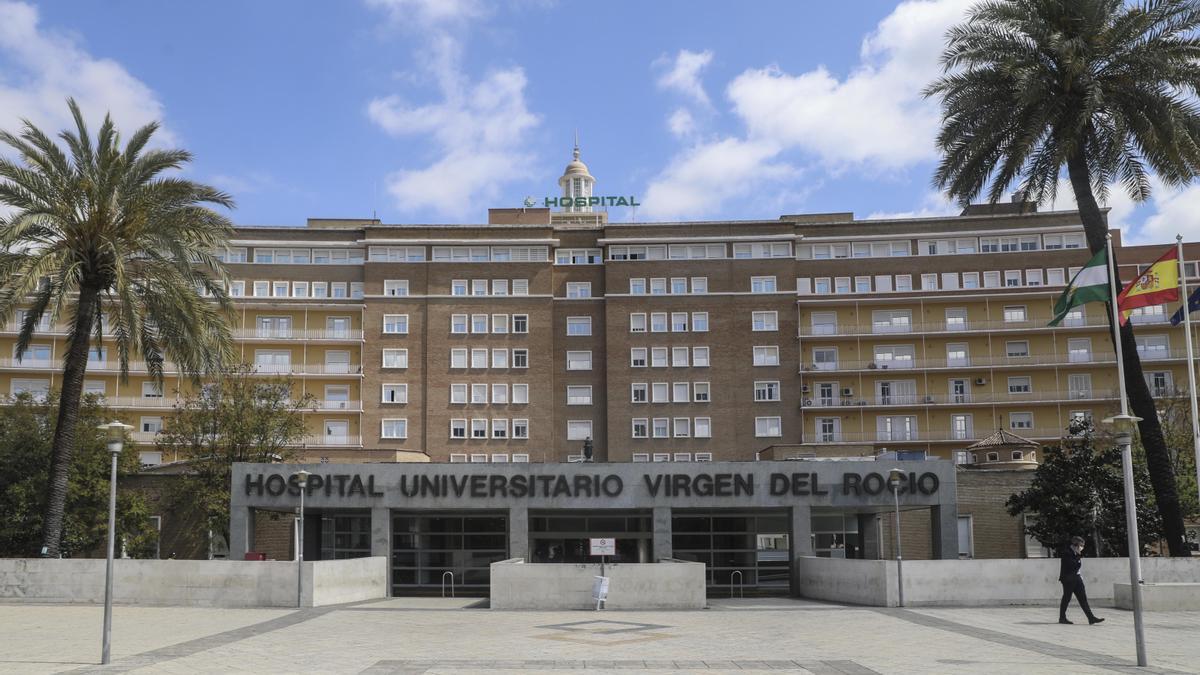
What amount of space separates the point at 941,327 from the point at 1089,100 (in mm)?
42971

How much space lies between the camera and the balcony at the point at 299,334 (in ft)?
239

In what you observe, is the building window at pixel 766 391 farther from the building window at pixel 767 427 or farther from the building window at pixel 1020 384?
the building window at pixel 1020 384

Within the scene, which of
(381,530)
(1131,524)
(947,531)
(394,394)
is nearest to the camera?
(1131,524)

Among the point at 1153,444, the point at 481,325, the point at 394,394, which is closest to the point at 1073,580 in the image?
the point at 1153,444

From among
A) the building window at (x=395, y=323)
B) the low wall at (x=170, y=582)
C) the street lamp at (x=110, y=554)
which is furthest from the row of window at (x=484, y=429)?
the street lamp at (x=110, y=554)

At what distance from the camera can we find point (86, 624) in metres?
24.3

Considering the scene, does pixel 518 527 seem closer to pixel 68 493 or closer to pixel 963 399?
pixel 68 493

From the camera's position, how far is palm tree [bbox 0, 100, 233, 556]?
31.4 m

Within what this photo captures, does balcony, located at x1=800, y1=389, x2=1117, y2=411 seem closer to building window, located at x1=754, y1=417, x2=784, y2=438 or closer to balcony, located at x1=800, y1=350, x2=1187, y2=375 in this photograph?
balcony, located at x1=800, y1=350, x2=1187, y2=375

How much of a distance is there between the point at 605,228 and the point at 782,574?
38.7m

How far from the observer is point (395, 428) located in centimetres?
7169

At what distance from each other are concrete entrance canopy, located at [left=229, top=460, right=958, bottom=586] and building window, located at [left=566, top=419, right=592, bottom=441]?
3503cm

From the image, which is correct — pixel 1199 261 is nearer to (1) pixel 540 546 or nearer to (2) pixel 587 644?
(1) pixel 540 546

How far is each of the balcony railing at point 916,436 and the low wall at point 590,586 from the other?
1721 inches
